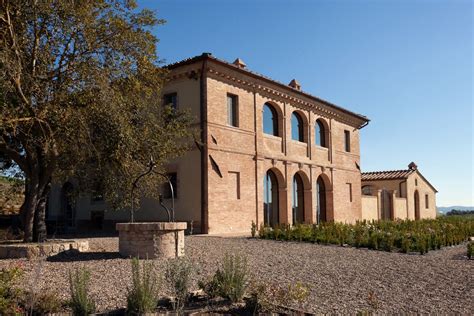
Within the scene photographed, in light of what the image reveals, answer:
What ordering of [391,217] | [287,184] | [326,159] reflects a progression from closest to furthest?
[287,184] < [326,159] < [391,217]

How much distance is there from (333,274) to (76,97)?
6.66 m

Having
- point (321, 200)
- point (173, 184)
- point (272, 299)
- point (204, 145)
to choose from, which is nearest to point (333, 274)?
point (272, 299)

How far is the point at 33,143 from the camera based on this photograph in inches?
407

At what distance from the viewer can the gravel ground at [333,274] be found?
19.0 ft

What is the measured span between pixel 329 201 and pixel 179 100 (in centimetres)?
1029

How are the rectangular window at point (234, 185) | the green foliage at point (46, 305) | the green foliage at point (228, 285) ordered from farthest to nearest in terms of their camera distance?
1. the rectangular window at point (234, 185)
2. the green foliage at point (228, 285)
3. the green foliage at point (46, 305)

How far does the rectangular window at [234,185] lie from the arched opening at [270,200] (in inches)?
93.2

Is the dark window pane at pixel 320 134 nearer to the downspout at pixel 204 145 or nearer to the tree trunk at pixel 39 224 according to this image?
the downspout at pixel 204 145

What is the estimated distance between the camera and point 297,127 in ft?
70.7

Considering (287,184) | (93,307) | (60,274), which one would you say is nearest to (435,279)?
(93,307)

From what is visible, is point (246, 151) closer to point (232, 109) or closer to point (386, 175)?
point (232, 109)

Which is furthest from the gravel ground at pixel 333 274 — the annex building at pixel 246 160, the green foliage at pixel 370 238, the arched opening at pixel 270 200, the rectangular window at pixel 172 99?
the arched opening at pixel 270 200

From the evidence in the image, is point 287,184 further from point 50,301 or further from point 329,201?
point 50,301

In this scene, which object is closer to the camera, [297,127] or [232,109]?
[232,109]
